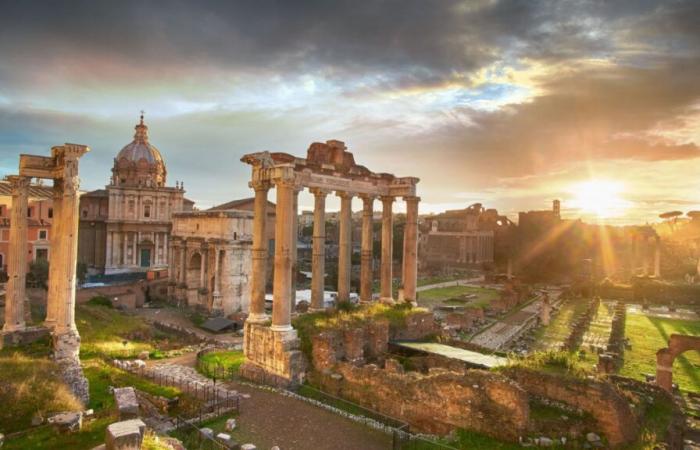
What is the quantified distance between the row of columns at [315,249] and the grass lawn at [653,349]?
36.8 feet

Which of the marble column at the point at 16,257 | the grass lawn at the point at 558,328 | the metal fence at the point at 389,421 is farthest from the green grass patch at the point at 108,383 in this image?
the grass lawn at the point at 558,328

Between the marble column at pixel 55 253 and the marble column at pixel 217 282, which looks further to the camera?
the marble column at pixel 217 282

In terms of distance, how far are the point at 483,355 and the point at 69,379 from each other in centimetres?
1236

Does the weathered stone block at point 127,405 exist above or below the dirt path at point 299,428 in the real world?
above

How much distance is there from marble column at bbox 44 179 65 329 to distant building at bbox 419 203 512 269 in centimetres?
5850

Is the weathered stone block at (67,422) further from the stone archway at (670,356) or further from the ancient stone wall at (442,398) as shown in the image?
the stone archway at (670,356)

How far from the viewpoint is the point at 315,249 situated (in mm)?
17000

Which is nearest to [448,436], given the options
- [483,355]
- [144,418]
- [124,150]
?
[483,355]

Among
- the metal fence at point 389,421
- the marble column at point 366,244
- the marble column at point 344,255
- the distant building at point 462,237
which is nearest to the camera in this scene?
the metal fence at point 389,421

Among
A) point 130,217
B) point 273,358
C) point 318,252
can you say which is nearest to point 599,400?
point 273,358

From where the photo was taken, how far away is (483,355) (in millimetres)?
14945

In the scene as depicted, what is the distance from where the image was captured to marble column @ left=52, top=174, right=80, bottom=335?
1383cm

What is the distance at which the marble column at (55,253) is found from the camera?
14227 mm

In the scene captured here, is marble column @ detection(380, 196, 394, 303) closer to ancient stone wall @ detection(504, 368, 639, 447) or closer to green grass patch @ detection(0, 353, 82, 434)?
ancient stone wall @ detection(504, 368, 639, 447)
